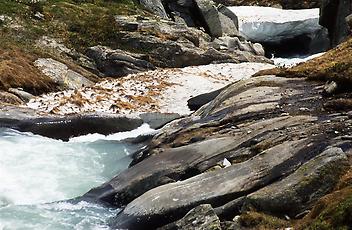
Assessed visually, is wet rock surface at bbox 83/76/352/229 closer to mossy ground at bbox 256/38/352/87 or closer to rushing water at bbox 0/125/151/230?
mossy ground at bbox 256/38/352/87

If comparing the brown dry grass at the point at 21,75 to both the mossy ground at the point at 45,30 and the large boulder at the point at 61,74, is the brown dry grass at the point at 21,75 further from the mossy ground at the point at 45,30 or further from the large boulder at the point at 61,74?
→ the large boulder at the point at 61,74

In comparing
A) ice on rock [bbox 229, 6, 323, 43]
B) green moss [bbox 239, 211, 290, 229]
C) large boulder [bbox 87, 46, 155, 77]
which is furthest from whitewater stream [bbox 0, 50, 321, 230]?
ice on rock [bbox 229, 6, 323, 43]

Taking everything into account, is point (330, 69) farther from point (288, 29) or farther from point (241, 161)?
point (288, 29)

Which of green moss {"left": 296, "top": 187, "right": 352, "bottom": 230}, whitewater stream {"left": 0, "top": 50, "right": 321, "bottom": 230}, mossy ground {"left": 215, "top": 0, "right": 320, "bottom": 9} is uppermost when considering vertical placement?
green moss {"left": 296, "top": 187, "right": 352, "bottom": 230}

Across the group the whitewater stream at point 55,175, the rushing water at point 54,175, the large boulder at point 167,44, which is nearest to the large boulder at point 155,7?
the large boulder at point 167,44

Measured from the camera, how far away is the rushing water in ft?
49.2

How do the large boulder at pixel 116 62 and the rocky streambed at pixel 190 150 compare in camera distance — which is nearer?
the rocky streambed at pixel 190 150

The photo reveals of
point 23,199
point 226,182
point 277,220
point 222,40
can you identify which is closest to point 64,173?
point 23,199

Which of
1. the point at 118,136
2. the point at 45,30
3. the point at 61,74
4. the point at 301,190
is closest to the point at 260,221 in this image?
the point at 301,190

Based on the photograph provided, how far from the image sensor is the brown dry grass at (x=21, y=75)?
99.5ft

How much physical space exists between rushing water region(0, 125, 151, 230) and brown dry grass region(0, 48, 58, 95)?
751 centimetres

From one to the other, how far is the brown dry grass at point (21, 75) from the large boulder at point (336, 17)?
65.1 ft

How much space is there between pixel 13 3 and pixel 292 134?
33980 mm

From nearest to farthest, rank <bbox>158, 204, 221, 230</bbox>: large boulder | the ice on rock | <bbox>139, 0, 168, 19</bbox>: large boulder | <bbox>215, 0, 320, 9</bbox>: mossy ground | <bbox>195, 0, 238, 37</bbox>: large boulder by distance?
<bbox>158, 204, 221, 230</bbox>: large boulder, <bbox>195, 0, 238, 37</bbox>: large boulder, <bbox>139, 0, 168, 19</bbox>: large boulder, the ice on rock, <bbox>215, 0, 320, 9</bbox>: mossy ground
